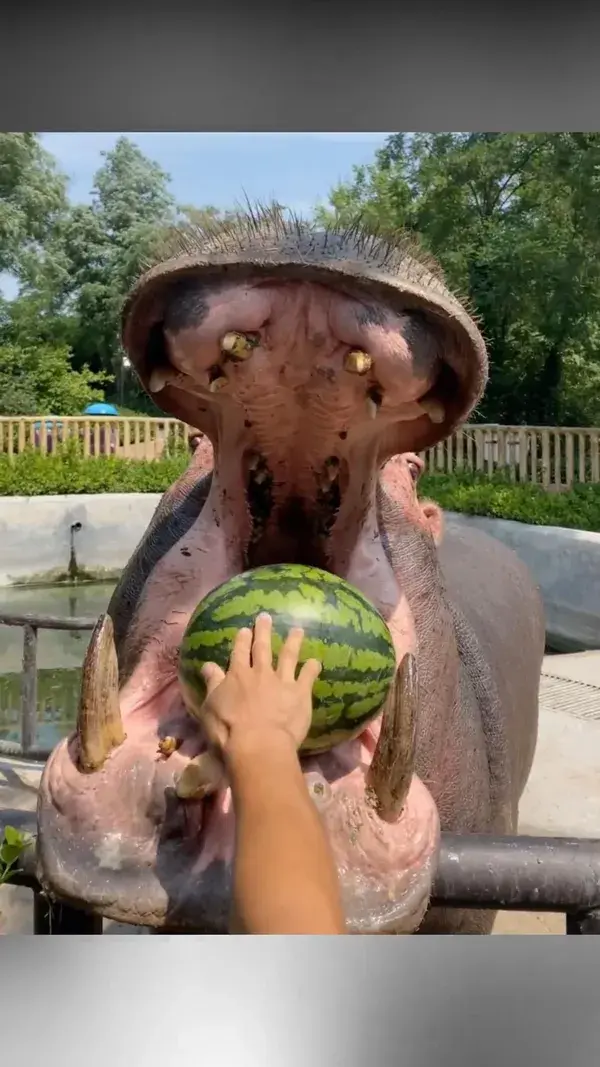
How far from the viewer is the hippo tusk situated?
A: 0.88m

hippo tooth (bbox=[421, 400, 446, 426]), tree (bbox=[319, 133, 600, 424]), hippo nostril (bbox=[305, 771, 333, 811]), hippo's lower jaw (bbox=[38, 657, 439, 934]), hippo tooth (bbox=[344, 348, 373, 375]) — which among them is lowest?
hippo's lower jaw (bbox=[38, 657, 439, 934])

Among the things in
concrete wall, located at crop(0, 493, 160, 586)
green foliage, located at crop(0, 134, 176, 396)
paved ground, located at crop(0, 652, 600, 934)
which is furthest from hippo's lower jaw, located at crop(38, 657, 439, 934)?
green foliage, located at crop(0, 134, 176, 396)

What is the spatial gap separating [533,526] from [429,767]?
247 inches

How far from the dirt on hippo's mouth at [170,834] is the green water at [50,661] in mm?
2476

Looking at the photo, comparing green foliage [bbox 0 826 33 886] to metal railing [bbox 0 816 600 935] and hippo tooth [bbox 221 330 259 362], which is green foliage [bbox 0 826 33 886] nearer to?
metal railing [bbox 0 816 600 935]

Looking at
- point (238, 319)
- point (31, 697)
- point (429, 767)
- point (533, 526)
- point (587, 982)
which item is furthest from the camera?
point (533, 526)

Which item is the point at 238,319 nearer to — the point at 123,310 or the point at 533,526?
the point at 123,310

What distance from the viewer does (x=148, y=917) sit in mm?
885

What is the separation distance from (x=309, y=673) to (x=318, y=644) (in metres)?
0.04

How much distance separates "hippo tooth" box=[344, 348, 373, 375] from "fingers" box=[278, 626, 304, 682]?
0.86ft

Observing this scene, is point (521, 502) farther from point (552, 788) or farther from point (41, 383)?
point (41, 383)

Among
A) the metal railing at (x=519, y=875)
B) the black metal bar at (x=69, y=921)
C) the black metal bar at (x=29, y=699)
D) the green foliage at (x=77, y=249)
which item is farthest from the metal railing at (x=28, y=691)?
the green foliage at (x=77, y=249)

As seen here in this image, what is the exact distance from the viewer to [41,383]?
15625 mm
